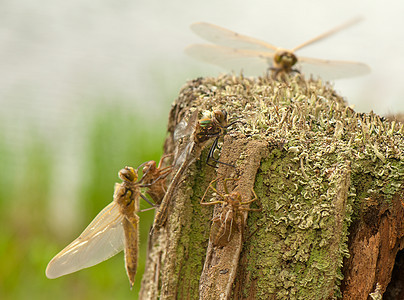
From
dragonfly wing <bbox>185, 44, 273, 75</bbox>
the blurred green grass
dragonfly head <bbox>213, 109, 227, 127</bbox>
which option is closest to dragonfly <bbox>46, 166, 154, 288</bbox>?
dragonfly head <bbox>213, 109, 227, 127</bbox>

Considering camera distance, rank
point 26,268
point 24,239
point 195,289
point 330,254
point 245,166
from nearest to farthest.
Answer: point 330,254 < point 245,166 < point 195,289 < point 26,268 < point 24,239

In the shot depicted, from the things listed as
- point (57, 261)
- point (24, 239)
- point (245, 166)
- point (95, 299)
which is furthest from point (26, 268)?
point (245, 166)

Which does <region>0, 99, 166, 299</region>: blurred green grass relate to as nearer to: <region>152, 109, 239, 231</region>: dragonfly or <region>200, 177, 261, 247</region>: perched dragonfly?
<region>152, 109, 239, 231</region>: dragonfly

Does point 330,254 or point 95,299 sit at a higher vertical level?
point 330,254

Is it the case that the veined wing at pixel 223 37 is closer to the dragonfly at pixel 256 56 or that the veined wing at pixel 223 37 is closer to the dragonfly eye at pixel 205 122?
the dragonfly at pixel 256 56

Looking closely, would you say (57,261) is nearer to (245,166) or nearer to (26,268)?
(245,166)

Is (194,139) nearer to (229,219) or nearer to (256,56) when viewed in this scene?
(229,219)

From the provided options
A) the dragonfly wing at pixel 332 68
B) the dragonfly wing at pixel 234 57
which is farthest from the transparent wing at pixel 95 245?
the dragonfly wing at pixel 332 68
